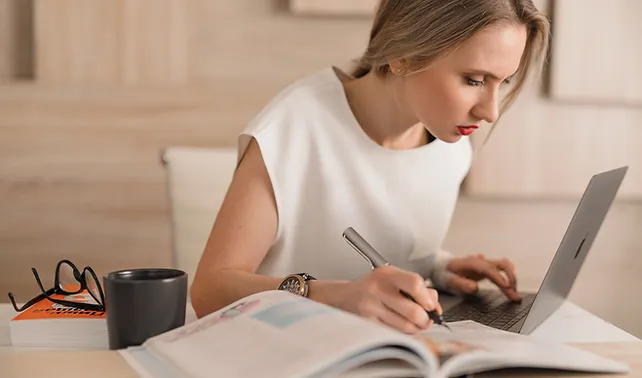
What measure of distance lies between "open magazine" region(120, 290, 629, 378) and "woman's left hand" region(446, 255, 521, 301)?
1.51 ft

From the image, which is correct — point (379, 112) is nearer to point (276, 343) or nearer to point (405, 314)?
point (405, 314)

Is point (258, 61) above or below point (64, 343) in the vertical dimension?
above

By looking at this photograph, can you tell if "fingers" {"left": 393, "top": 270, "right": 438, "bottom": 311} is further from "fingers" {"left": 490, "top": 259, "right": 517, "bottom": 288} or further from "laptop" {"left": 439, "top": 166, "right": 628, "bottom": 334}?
"fingers" {"left": 490, "top": 259, "right": 517, "bottom": 288}

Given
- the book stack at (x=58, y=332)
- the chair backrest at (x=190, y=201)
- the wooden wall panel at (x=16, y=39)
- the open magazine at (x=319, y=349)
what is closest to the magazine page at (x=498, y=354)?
the open magazine at (x=319, y=349)

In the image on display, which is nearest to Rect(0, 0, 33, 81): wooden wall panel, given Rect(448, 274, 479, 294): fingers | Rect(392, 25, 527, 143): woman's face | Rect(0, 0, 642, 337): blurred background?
Rect(0, 0, 642, 337): blurred background

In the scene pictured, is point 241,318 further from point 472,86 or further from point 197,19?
point 197,19

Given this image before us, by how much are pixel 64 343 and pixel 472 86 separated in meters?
0.73

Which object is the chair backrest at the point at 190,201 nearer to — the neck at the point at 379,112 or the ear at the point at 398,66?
the neck at the point at 379,112

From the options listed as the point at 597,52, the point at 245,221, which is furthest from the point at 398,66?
the point at 597,52

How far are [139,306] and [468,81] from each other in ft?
2.17

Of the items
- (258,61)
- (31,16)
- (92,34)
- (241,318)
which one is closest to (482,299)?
(241,318)

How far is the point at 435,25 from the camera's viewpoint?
1331 mm

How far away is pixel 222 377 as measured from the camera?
30.8 inches

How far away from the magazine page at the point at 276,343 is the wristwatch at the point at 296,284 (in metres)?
0.14
